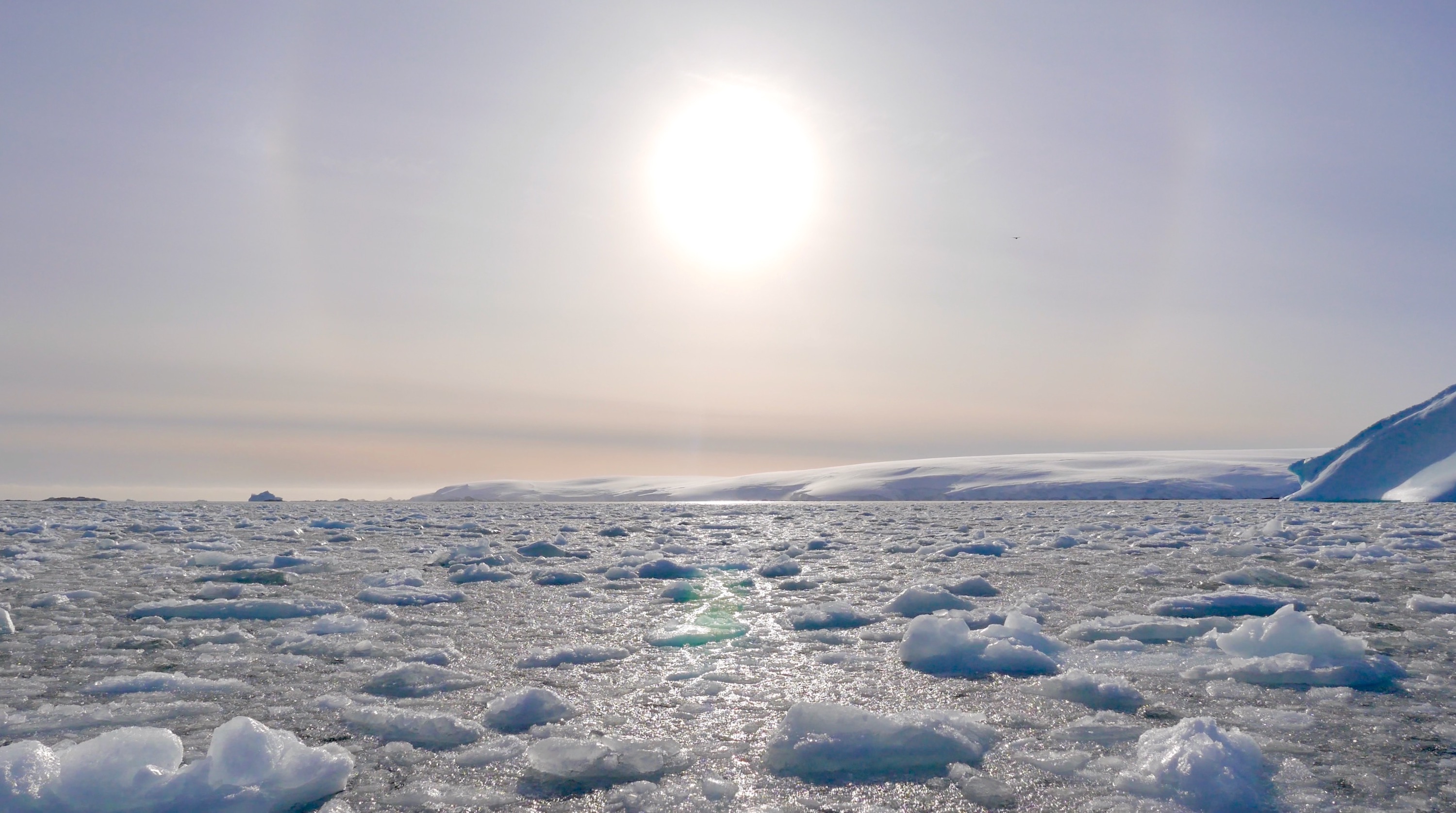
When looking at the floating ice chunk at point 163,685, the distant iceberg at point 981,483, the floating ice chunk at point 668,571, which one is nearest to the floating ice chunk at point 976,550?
the floating ice chunk at point 668,571

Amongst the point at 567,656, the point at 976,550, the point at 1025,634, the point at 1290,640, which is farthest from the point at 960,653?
the point at 976,550

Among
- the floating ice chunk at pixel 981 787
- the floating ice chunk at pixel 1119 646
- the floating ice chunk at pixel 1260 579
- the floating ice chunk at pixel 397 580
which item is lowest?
the floating ice chunk at pixel 1260 579

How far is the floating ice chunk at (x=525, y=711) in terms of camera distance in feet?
11.4

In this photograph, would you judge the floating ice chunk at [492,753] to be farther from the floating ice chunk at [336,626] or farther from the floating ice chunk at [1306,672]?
the floating ice chunk at [1306,672]

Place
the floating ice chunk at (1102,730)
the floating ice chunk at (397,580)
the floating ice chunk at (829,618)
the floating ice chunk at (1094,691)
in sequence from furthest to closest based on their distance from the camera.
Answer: the floating ice chunk at (397,580), the floating ice chunk at (829,618), the floating ice chunk at (1094,691), the floating ice chunk at (1102,730)

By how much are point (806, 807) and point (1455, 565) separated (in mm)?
9513

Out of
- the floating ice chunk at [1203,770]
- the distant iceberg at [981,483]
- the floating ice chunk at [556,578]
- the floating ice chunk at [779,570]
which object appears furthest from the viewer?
the distant iceberg at [981,483]

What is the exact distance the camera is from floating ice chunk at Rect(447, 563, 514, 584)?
8.24 metres

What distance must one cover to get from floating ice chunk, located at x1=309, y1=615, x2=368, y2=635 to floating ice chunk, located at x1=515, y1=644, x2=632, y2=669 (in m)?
1.42

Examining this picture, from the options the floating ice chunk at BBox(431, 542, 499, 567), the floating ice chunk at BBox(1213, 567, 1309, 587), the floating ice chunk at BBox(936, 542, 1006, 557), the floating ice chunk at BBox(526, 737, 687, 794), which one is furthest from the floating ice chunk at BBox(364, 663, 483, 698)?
the floating ice chunk at BBox(936, 542, 1006, 557)

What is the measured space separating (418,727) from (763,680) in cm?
168

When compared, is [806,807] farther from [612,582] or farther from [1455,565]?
[1455,565]

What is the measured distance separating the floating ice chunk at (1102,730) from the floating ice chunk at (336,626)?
4339 millimetres

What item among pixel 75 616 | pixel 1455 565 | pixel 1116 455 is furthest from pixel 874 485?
pixel 75 616
